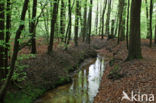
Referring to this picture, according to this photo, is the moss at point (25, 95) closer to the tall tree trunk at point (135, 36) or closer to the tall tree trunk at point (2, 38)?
the tall tree trunk at point (2, 38)

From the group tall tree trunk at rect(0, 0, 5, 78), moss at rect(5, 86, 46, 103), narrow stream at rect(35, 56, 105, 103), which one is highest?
tall tree trunk at rect(0, 0, 5, 78)

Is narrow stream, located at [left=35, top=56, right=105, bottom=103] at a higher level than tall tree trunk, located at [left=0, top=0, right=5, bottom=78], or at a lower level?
lower

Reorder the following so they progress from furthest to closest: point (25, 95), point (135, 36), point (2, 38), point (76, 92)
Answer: point (135, 36), point (76, 92), point (25, 95), point (2, 38)

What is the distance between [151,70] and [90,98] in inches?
163

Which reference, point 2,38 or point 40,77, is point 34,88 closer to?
point 40,77

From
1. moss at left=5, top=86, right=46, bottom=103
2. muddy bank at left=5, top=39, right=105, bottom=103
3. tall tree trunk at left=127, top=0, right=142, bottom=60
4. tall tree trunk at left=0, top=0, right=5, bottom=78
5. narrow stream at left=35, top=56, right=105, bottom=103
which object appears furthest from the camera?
tall tree trunk at left=127, top=0, right=142, bottom=60

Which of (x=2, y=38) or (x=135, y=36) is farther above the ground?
(x=135, y=36)

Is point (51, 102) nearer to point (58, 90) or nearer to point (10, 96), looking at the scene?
point (58, 90)

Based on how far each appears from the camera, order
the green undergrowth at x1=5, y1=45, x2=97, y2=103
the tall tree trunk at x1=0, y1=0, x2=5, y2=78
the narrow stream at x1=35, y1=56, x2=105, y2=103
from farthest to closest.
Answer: the narrow stream at x1=35, y1=56, x2=105, y2=103
the green undergrowth at x1=5, y1=45, x2=97, y2=103
the tall tree trunk at x1=0, y1=0, x2=5, y2=78

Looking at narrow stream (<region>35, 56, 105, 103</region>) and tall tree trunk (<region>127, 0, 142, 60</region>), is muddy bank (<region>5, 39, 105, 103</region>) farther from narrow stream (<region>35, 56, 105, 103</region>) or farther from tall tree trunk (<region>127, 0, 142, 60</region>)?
tall tree trunk (<region>127, 0, 142, 60</region>)

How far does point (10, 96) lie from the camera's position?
7188 mm

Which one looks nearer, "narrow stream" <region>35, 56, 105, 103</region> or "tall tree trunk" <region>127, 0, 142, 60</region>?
"narrow stream" <region>35, 56, 105, 103</region>

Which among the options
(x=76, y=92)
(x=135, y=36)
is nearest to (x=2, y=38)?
(x=76, y=92)

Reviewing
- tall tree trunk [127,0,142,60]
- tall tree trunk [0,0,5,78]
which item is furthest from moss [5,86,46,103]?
tall tree trunk [127,0,142,60]
